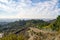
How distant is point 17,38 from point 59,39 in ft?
16.9

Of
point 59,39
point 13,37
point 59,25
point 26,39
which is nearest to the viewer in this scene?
point 59,39

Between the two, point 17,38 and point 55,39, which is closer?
point 55,39

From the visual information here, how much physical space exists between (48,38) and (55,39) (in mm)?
1102

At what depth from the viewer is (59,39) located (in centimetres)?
1744

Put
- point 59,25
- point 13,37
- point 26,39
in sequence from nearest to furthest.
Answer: point 26,39 < point 13,37 < point 59,25

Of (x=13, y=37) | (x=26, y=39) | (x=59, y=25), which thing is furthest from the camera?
(x=59, y=25)

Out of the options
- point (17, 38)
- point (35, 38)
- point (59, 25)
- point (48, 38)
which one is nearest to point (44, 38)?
point (48, 38)

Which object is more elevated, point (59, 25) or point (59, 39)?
point (59, 39)

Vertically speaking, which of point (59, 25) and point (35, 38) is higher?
point (35, 38)

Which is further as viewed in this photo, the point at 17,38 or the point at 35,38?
the point at 17,38

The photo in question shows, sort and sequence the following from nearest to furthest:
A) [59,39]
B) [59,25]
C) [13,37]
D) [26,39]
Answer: [59,39], [26,39], [13,37], [59,25]

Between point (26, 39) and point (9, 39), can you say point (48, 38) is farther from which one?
point (9, 39)

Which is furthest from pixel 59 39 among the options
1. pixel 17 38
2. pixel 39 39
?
pixel 17 38

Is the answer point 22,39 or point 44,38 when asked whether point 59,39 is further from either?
point 22,39
